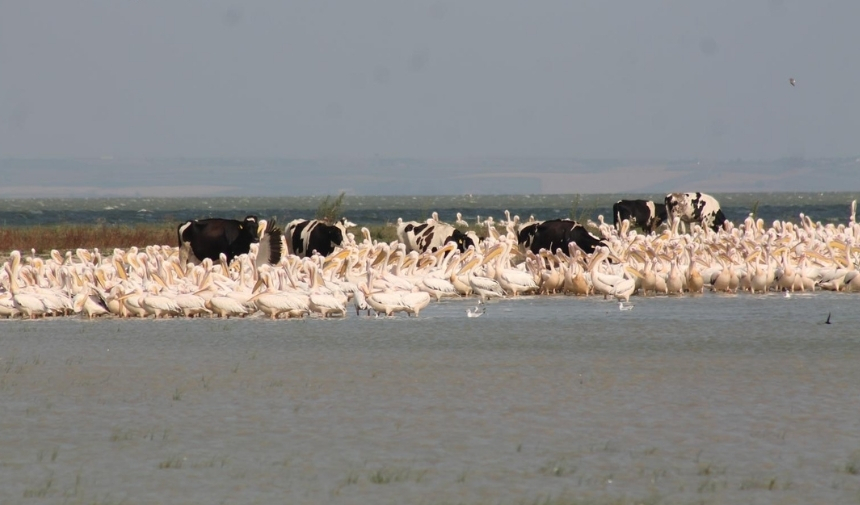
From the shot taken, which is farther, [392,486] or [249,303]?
[249,303]

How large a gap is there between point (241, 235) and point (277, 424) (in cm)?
1573

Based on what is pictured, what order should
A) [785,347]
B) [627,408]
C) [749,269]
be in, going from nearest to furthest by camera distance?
[627,408], [785,347], [749,269]

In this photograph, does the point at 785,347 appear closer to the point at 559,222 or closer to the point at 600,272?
the point at 600,272

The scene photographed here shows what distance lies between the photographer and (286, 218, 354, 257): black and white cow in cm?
2544

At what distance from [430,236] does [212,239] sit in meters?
4.48

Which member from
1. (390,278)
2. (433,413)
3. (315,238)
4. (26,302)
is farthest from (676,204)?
(433,413)

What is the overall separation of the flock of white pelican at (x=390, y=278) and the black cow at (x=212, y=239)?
1.56 feet

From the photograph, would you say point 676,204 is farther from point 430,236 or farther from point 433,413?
point 433,413

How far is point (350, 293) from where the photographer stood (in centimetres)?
1909

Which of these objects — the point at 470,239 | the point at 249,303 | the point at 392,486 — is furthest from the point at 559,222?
Answer: the point at 392,486

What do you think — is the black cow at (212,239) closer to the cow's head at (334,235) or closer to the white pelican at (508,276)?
the cow's head at (334,235)

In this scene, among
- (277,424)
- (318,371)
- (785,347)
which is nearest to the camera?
(277,424)

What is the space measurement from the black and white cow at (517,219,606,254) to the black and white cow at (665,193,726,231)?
12481 millimetres

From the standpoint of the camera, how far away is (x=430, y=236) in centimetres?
2592
